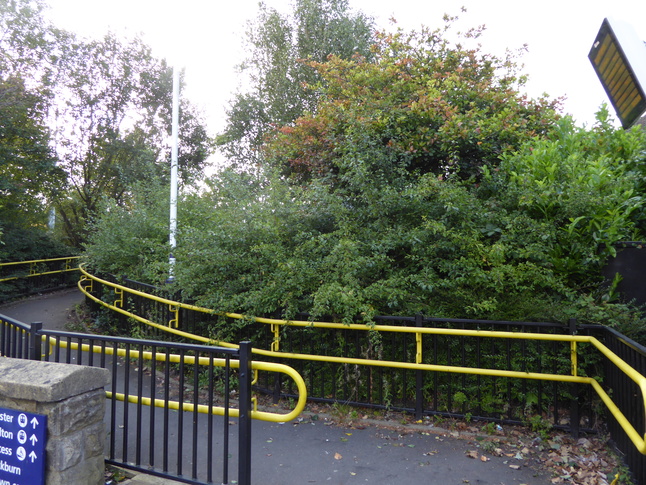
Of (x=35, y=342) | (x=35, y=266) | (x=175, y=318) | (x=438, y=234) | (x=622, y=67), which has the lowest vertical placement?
(x=175, y=318)

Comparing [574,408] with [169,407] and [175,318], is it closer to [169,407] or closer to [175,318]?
[169,407]

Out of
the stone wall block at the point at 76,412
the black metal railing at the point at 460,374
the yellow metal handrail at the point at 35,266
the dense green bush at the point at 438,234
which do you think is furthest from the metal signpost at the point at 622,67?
the yellow metal handrail at the point at 35,266

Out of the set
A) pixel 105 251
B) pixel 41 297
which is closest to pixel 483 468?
pixel 105 251

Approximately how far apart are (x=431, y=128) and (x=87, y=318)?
837 centimetres

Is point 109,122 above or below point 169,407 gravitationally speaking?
above

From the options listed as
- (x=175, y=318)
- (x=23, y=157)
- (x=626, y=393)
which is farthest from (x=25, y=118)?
(x=626, y=393)

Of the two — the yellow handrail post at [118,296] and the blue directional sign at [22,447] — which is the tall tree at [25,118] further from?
the blue directional sign at [22,447]

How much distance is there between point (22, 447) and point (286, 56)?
17.5 meters

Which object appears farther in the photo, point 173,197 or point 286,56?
point 286,56

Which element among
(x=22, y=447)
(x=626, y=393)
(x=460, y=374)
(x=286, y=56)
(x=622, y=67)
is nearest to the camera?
(x=622, y=67)

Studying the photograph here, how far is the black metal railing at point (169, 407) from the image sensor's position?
9.60ft

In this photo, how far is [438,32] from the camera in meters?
10.1

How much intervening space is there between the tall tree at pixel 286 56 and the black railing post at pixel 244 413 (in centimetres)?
1511

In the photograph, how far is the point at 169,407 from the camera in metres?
3.44
